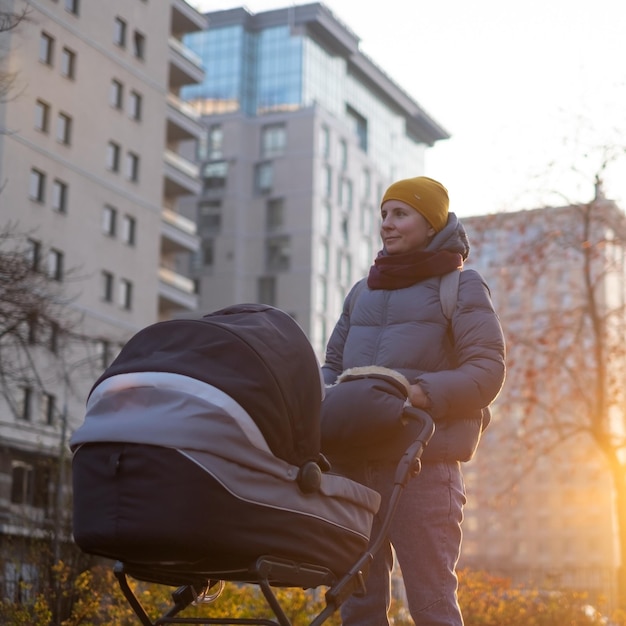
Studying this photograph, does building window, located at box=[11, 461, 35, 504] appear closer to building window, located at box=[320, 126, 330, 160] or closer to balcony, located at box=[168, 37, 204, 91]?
balcony, located at box=[168, 37, 204, 91]

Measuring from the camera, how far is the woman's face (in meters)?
6.00

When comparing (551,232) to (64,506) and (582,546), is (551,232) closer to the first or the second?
(64,506)

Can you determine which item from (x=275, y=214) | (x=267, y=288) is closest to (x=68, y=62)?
(x=267, y=288)

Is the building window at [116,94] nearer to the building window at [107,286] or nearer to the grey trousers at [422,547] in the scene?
the building window at [107,286]

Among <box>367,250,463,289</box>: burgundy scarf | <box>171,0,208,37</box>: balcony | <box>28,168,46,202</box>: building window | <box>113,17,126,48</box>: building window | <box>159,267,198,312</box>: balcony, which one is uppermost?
<box>171,0,208,37</box>: balcony

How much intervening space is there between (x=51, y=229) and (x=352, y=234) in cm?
4364

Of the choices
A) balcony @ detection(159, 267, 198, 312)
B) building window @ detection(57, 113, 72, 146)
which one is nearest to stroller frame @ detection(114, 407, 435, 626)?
building window @ detection(57, 113, 72, 146)

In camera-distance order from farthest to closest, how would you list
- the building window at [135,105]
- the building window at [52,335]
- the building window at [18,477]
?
the building window at [135,105] < the building window at [18,477] < the building window at [52,335]

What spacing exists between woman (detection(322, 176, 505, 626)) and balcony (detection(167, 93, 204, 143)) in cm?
5801

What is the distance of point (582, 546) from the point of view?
126 meters

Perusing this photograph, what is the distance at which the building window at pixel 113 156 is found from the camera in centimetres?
5769

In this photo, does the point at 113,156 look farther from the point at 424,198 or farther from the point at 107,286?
the point at 424,198

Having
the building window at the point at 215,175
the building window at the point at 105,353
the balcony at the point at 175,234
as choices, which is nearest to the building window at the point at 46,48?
the balcony at the point at 175,234

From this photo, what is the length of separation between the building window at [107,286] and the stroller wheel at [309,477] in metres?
52.1
